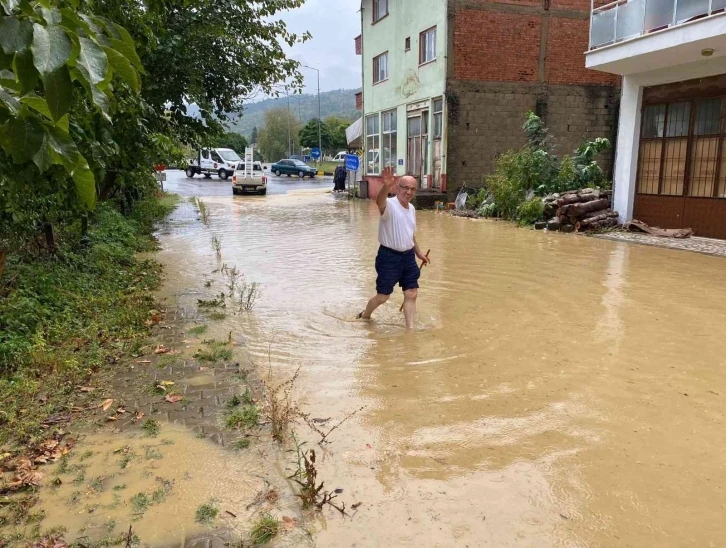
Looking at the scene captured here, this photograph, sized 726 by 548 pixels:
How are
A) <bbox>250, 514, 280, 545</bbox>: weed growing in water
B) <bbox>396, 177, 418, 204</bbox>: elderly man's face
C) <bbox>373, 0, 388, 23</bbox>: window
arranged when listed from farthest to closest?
<bbox>373, 0, 388, 23</bbox>: window → <bbox>396, 177, 418, 204</bbox>: elderly man's face → <bbox>250, 514, 280, 545</bbox>: weed growing in water

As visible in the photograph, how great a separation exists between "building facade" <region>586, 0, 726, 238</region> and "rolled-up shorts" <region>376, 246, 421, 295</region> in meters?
8.38

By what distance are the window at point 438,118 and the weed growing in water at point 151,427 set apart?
18.8 m

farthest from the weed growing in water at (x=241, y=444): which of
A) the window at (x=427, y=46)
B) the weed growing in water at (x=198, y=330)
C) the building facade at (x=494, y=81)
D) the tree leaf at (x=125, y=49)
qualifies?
the window at (x=427, y=46)

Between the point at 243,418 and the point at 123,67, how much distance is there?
308cm

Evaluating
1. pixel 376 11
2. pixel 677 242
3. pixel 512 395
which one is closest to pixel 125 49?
pixel 512 395

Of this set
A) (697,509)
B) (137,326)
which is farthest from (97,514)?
(137,326)

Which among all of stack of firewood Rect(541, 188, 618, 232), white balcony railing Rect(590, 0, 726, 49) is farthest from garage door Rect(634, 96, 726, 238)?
white balcony railing Rect(590, 0, 726, 49)

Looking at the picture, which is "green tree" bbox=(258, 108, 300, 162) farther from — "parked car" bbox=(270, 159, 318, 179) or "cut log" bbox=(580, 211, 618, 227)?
"cut log" bbox=(580, 211, 618, 227)

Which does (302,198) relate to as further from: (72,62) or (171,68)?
(72,62)

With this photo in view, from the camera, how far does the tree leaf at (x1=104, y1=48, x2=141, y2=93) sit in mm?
1437

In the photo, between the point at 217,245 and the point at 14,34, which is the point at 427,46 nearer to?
the point at 217,245

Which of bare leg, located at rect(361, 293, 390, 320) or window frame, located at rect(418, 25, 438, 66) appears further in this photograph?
window frame, located at rect(418, 25, 438, 66)

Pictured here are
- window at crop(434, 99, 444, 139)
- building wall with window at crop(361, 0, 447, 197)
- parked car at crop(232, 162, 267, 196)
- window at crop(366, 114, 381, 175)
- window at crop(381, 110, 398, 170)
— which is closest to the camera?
window at crop(434, 99, 444, 139)

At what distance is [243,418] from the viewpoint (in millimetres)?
4125
